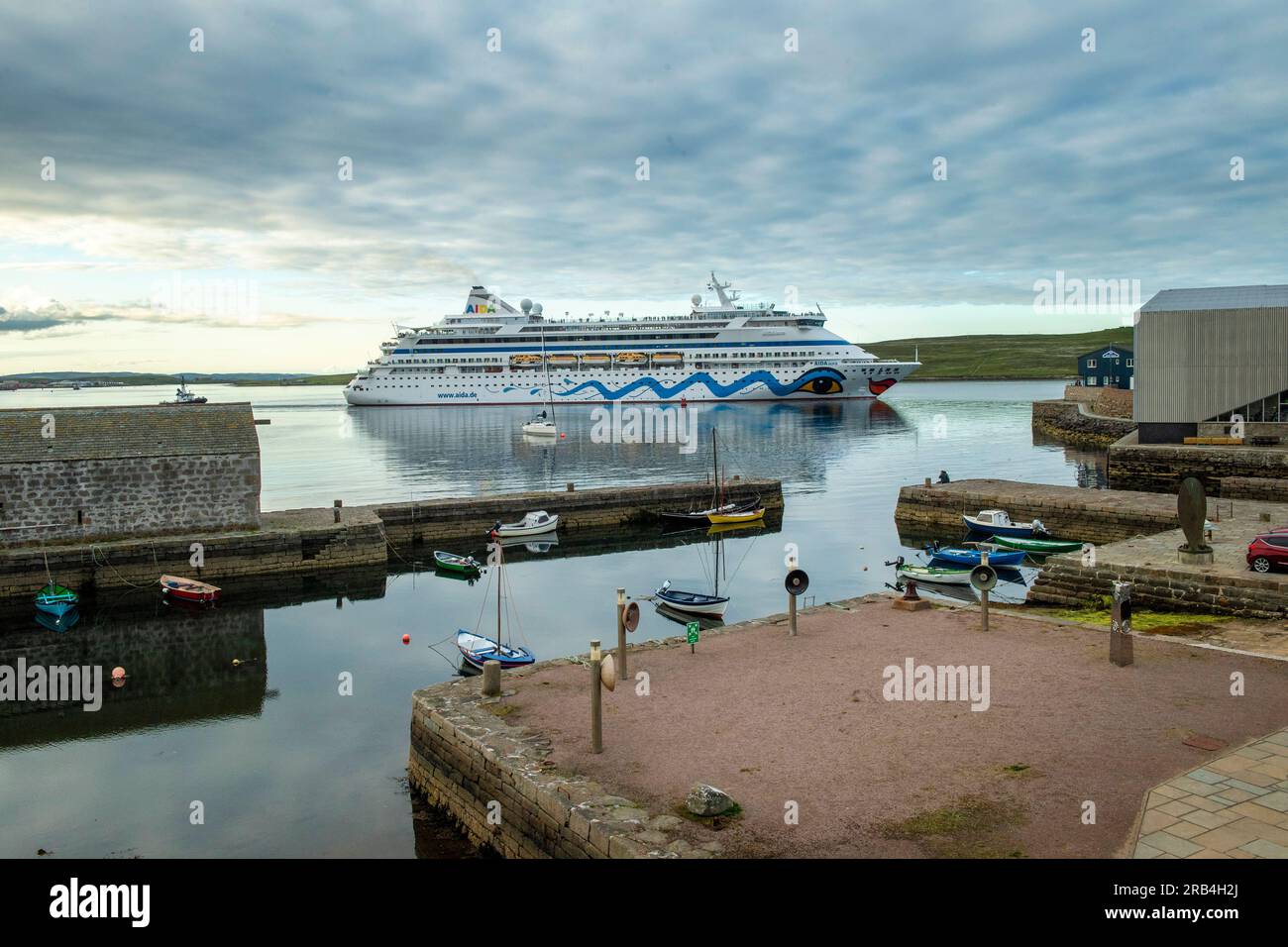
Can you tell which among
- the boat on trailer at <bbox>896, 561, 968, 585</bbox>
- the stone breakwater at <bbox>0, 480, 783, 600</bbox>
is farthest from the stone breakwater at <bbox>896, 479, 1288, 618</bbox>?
the stone breakwater at <bbox>0, 480, 783, 600</bbox>

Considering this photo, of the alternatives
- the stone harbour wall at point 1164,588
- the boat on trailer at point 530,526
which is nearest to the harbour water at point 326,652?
the boat on trailer at point 530,526

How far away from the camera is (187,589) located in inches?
1024

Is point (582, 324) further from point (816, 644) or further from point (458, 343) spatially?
point (816, 644)

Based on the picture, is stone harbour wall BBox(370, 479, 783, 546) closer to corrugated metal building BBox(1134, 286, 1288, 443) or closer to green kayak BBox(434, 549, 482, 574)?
green kayak BBox(434, 549, 482, 574)

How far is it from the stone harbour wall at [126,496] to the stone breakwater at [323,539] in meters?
0.45

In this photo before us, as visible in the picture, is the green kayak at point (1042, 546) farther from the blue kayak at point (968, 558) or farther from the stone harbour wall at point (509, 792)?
the stone harbour wall at point (509, 792)

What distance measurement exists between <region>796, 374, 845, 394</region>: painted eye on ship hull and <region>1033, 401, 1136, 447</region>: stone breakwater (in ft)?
113

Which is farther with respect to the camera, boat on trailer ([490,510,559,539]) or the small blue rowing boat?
boat on trailer ([490,510,559,539])

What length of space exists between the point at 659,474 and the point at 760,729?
41383 millimetres

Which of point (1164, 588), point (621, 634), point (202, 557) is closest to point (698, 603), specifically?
point (1164, 588)

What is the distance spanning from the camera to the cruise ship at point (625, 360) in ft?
390

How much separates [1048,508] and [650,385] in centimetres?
8900

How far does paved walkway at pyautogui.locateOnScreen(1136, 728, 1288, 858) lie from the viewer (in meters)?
7.54

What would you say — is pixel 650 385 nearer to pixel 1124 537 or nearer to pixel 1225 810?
pixel 1124 537
